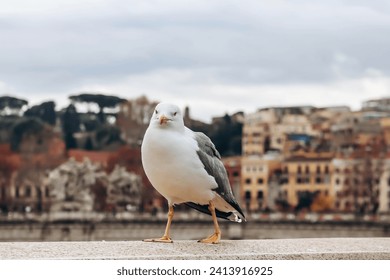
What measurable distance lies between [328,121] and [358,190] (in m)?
30.7

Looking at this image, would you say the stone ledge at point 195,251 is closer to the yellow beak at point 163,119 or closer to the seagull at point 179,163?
the seagull at point 179,163

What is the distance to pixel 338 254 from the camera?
12.9 metres

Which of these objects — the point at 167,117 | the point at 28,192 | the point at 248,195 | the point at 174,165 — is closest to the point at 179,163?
the point at 174,165

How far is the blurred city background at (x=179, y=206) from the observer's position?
208 feet

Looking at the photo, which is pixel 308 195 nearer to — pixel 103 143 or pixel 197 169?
pixel 103 143

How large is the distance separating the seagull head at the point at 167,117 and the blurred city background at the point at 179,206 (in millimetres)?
46509

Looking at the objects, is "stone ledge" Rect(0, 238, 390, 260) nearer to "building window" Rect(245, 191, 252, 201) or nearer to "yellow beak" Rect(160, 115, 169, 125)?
"yellow beak" Rect(160, 115, 169, 125)

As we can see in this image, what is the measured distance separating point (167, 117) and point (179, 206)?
62.3m

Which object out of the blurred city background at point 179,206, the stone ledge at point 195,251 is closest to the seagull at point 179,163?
the stone ledge at point 195,251

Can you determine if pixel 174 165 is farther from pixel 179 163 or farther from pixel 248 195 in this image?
pixel 248 195

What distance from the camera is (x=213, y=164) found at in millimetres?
13148

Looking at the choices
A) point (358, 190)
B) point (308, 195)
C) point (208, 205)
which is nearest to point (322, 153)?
point (308, 195)

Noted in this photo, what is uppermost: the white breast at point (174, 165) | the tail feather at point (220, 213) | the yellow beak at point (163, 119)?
the yellow beak at point (163, 119)

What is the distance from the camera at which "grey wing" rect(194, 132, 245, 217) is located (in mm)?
13016
